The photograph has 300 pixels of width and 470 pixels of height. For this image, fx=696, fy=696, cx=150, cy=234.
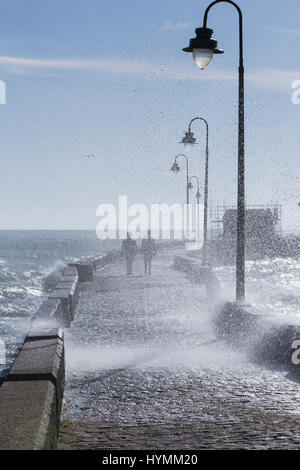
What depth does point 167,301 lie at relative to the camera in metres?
20.3

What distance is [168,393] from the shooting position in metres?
8.40

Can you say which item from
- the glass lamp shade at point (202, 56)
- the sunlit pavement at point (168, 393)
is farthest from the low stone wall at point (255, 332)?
the glass lamp shade at point (202, 56)

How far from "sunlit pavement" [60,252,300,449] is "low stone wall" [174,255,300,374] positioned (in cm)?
30

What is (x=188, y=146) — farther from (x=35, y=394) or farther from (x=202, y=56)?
(x=35, y=394)

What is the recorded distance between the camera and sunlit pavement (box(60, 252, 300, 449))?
21.4 ft

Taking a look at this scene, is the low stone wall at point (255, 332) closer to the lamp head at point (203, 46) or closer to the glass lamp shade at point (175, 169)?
the lamp head at point (203, 46)

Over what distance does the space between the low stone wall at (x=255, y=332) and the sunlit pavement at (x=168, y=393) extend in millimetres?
295

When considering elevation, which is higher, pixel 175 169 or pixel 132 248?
pixel 175 169

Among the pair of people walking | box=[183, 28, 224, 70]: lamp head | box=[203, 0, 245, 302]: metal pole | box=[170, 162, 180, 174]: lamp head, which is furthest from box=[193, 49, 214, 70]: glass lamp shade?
box=[170, 162, 180, 174]: lamp head

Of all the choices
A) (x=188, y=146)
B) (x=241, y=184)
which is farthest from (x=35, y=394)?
(x=188, y=146)

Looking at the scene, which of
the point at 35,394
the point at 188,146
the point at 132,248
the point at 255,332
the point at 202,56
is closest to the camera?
the point at 35,394

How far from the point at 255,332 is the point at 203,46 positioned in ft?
16.7

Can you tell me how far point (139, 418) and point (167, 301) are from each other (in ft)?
42.6
